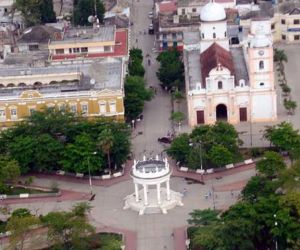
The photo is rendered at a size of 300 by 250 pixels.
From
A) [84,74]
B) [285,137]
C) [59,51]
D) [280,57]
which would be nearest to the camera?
[285,137]

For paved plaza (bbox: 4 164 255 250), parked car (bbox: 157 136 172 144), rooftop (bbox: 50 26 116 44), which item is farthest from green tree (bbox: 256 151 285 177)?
rooftop (bbox: 50 26 116 44)

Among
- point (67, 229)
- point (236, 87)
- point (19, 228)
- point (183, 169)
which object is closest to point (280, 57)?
point (236, 87)

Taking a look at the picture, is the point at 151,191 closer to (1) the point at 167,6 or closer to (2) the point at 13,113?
(2) the point at 13,113

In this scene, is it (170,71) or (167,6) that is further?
(167,6)

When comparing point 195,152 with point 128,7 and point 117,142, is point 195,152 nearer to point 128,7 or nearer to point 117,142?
point 117,142

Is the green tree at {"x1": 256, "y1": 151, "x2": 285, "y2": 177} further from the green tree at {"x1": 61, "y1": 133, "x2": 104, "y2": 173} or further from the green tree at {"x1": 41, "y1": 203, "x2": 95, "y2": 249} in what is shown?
the green tree at {"x1": 41, "y1": 203, "x2": 95, "y2": 249}

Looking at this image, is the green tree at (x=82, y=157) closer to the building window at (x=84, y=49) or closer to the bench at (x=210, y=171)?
the bench at (x=210, y=171)
